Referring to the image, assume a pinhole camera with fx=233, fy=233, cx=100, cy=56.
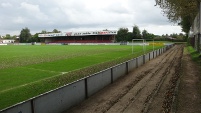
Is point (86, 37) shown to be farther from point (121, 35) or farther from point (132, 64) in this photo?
point (132, 64)

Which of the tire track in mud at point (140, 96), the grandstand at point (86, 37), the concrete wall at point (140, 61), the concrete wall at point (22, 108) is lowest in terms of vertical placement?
the tire track in mud at point (140, 96)

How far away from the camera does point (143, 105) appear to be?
9328 mm

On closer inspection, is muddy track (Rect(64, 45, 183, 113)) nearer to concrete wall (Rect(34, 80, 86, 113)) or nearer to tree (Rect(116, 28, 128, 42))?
concrete wall (Rect(34, 80, 86, 113))

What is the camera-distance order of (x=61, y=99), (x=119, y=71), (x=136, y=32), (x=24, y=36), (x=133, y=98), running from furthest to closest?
(x=24, y=36) → (x=136, y=32) → (x=119, y=71) → (x=133, y=98) → (x=61, y=99)

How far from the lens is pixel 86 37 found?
128000mm

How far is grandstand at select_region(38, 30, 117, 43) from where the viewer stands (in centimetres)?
11839

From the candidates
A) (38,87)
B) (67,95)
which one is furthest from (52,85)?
(67,95)

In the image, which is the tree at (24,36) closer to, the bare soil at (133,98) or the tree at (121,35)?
the tree at (121,35)

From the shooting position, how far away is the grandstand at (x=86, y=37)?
118394mm

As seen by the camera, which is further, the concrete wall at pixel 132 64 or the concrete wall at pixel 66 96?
the concrete wall at pixel 132 64

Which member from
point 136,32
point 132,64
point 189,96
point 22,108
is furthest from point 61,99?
point 136,32

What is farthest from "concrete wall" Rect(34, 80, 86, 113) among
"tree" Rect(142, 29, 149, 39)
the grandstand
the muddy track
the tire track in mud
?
the grandstand

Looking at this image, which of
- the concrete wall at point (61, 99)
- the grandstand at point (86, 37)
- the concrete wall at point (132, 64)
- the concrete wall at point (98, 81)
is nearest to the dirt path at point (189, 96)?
the concrete wall at point (98, 81)

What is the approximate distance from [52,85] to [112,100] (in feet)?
13.3
